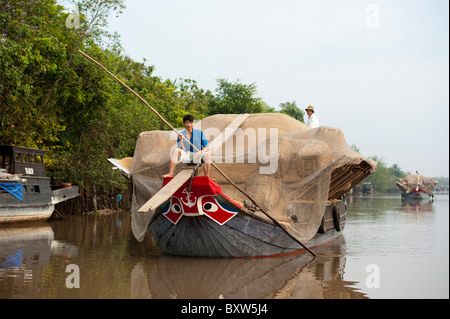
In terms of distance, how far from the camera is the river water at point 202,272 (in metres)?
6.48

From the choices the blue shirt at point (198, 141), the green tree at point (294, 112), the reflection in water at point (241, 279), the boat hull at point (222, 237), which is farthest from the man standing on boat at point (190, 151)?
the green tree at point (294, 112)

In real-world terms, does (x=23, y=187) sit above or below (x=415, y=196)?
above

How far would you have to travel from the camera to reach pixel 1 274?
7203mm

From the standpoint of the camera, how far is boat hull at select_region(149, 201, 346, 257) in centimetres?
831

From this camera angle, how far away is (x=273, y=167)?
9039mm

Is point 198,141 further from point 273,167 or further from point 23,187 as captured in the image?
point 23,187

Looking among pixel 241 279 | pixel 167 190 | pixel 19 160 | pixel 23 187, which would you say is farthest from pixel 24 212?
pixel 241 279

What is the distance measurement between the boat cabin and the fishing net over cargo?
19.9 feet

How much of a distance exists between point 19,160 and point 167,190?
8.63 m

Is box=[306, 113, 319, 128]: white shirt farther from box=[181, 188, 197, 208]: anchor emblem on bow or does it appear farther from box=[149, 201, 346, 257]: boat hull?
box=[181, 188, 197, 208]: anchor emblem on bow

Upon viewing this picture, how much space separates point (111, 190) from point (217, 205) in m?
14.1

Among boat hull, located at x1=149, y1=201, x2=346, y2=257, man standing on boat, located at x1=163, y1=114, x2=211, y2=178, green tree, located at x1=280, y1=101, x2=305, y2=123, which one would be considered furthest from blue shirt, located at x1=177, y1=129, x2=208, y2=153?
green tree, located at x1=280, y1=101, x2=305, y2=123
